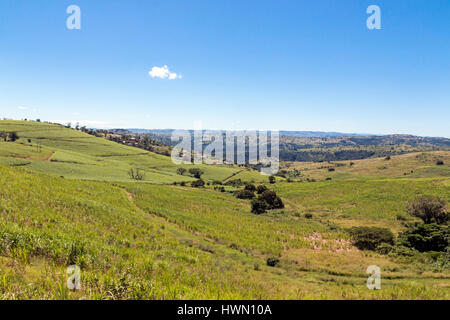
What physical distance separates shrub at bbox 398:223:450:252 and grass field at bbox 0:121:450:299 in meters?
3.27

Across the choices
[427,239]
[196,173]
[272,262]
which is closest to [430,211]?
[427,239]

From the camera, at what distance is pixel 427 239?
2517cm

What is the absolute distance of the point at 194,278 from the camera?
36.1ft

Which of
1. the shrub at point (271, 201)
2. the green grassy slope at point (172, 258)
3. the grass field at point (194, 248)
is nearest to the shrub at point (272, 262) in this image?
the grass field at point (194, 248)

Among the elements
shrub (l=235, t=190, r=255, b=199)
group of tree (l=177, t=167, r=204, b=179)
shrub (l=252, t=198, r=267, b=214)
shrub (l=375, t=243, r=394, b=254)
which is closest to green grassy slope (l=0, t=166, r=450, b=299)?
shrub (l=375, t=243, r=394, b=254)

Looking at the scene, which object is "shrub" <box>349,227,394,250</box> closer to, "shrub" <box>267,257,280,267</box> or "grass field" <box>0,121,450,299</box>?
"grass field" <box>0,121,450,299</box>

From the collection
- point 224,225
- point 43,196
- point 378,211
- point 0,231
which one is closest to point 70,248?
point 0,231

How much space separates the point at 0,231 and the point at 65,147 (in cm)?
14542

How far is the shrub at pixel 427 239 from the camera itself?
80.9 feet

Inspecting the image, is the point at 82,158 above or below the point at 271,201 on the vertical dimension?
above

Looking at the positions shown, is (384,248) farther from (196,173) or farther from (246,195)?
(196,173)

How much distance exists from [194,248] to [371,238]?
22.3 meters

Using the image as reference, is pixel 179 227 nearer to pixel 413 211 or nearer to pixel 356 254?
pixel 356 254

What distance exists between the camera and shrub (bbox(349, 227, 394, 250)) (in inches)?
1071
